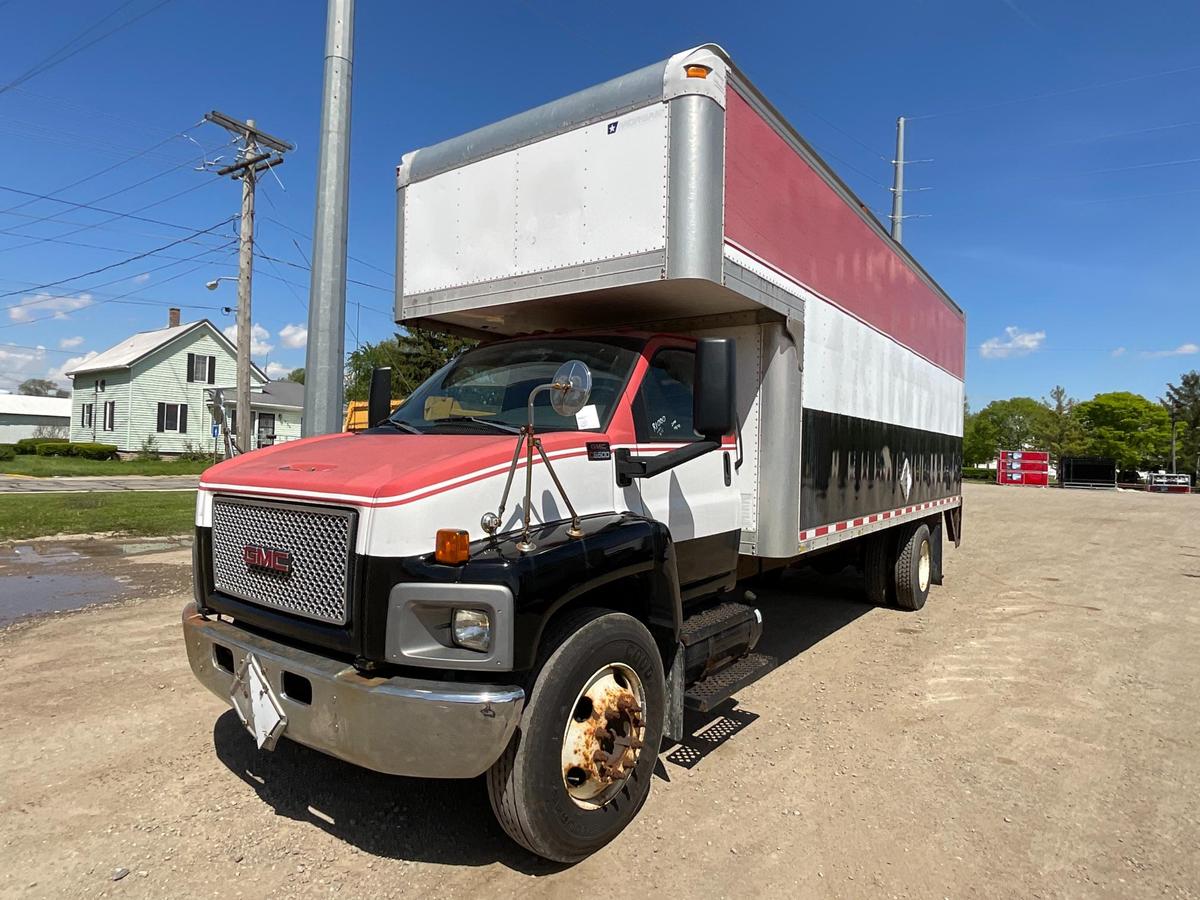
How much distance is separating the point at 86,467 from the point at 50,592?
2569 cm

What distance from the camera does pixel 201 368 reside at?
3916 centimetres

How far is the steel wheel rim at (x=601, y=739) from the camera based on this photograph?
9.63ft

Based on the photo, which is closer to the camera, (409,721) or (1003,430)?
(409,721)

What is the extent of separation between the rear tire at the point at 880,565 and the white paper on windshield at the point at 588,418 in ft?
16.7

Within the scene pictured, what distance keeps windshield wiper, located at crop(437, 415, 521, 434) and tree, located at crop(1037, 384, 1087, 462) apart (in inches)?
3046

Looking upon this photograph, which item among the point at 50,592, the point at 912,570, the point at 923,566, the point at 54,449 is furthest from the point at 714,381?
the point at 54,449

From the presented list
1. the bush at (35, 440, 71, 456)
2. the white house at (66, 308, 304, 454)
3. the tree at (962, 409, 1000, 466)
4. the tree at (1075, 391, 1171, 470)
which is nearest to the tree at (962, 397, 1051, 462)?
the tree at (962, 409, 1000, 466)

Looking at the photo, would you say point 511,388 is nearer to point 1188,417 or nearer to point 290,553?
point 290,553

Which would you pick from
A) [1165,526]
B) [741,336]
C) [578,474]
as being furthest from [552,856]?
[1165,526]

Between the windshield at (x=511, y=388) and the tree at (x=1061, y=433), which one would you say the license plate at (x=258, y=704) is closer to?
the windshield at (x=511, y=388)

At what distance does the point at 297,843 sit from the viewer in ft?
9.95

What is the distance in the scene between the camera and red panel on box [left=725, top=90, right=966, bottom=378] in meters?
3.99

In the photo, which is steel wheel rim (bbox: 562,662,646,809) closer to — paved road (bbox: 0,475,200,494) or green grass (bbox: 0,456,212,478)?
paved road (bbox: 0,475,200,494)

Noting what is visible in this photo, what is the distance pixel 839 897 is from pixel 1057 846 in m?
1.17
